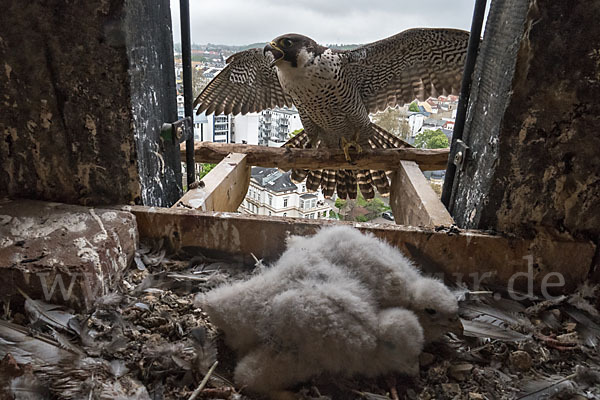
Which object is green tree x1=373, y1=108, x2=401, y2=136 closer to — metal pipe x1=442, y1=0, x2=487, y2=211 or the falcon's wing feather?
the falcon's wing feather

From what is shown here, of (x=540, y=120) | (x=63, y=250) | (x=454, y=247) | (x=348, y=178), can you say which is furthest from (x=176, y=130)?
(x=348, y=178)

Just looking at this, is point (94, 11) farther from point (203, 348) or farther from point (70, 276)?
point (203, 348)

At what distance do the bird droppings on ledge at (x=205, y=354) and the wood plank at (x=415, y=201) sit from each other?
13.0 inches

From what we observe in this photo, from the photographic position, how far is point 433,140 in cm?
245

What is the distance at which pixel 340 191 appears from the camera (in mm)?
3164

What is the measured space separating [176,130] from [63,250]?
0.53 m

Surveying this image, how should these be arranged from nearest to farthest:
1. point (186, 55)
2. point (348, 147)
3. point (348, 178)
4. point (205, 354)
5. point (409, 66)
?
point (205, 354)
point (186, 55)
point (409, 66)
point (348, 147)
point (348, 178)

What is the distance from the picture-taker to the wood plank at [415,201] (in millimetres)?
1283

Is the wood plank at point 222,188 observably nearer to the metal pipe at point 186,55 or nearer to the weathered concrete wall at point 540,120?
the metal pipe at point 186,55


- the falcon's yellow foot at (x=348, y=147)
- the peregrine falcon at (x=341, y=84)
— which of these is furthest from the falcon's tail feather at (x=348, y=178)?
the falcon's yellow foot at (x=348, y=147)

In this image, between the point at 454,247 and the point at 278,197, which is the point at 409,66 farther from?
the point at 454,247

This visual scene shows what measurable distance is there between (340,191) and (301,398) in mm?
2515

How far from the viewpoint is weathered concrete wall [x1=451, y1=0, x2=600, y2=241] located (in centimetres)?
93

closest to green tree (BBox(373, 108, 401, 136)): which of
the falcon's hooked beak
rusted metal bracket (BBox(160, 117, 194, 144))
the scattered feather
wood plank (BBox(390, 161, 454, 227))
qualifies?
wood plank (BBox(390, 161, 454, 227))
